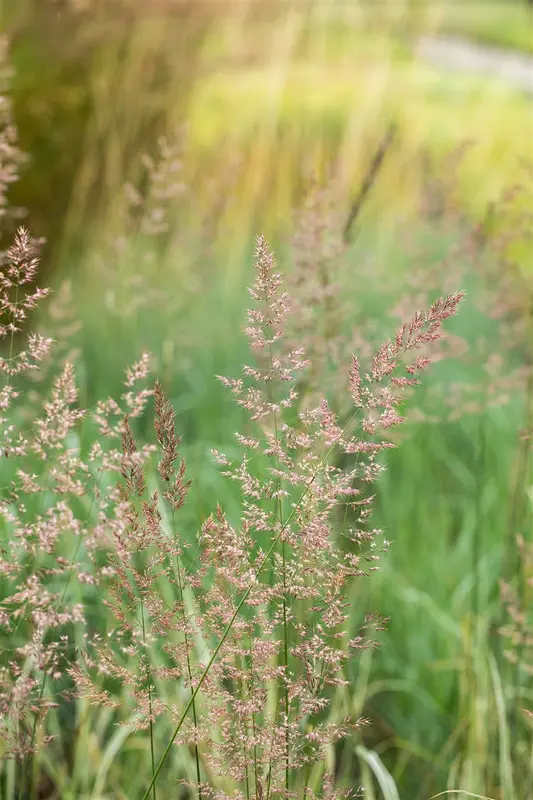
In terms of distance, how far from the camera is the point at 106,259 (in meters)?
2.95

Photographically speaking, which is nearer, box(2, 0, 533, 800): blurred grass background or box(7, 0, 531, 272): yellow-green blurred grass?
box(2, 0, 533, 800): blurred grass background

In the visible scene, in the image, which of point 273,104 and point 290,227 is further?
point 273,104

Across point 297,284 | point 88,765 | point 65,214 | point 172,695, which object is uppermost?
point 65,214

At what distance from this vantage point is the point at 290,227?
2.68 meters

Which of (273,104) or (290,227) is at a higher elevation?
(273,104)

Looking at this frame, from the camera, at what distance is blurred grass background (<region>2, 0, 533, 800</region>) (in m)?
1.55

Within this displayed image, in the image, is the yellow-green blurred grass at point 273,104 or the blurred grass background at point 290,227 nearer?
the blurred grass background at point 290,227

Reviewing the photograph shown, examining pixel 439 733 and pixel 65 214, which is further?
pixel 65 214

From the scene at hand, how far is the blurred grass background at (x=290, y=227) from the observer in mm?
1547

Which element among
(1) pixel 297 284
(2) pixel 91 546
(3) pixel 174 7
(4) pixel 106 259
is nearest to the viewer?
(2) pixel 91 546

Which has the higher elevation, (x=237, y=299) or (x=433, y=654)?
(x=237, y=299)

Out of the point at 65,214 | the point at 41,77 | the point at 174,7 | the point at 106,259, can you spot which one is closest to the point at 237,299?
the point at 106,259

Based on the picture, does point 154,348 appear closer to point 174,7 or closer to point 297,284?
point 297,284

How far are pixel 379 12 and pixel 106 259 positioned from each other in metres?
1.63
